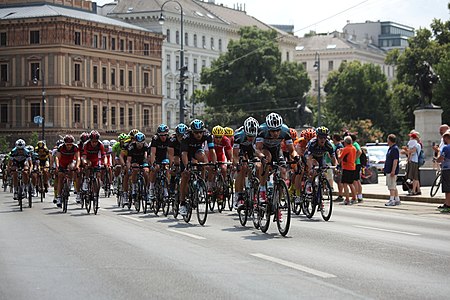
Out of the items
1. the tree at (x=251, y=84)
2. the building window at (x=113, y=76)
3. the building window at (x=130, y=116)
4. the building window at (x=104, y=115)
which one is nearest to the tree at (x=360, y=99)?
the tree at (x=251, y=84)

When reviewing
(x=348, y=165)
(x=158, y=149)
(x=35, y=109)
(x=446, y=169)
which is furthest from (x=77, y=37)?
(x=446, y=169)

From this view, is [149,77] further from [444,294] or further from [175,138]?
[444,294]

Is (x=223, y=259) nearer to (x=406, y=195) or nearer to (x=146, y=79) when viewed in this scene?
(x=406, y=195)

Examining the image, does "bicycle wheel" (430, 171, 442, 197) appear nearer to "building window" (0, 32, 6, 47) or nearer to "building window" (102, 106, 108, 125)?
"building window" (0, 32, 6, 47)

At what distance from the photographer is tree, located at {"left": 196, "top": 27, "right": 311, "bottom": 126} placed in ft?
343

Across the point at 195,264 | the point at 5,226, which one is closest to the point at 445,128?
the point at 5,226

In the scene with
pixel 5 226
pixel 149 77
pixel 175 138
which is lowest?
pixel 5 226

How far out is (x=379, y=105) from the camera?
11750 cm

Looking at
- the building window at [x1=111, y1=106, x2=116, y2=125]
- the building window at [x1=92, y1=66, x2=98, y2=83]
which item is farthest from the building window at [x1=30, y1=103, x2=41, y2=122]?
the building window at [x1=111, y1=106, x2=116, y2=125]

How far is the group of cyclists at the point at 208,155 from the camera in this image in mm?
17922

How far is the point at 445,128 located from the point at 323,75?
14524 cm

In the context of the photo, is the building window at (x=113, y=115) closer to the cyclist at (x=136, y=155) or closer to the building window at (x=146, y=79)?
the building window at (x=146, y=79)

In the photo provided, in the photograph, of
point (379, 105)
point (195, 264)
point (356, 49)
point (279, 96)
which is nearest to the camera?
point (195, 264)

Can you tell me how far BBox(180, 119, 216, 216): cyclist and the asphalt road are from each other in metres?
0.73
